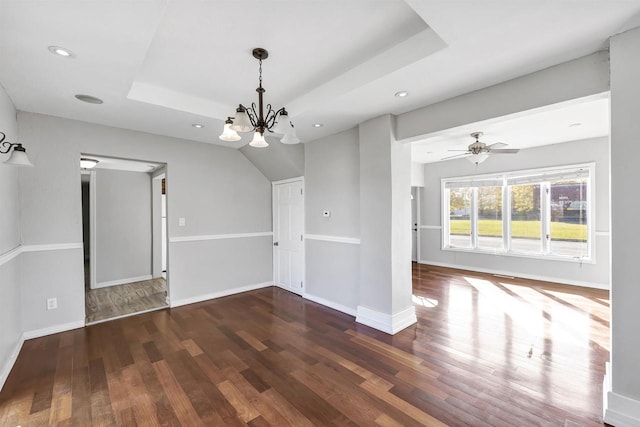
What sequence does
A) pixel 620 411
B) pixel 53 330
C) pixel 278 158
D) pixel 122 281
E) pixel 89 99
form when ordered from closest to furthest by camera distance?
pixel 620 411
pixel 89 99
pixel 53 330
pixel 278 158
pixel 122 281

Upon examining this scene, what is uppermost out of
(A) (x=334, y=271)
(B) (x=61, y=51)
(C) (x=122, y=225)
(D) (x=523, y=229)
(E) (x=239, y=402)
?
(B) (x=61, y=51)

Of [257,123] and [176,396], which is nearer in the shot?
[176,396]

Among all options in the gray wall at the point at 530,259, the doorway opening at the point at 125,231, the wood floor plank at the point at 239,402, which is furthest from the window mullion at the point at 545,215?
the doorway opening at the point at 125,231

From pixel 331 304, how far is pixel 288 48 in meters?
3.32

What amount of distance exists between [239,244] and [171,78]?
283 cm

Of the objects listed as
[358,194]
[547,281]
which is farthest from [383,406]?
[547,281]

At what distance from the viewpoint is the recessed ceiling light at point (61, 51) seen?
74.8 inches

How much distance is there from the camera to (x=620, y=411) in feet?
5.80

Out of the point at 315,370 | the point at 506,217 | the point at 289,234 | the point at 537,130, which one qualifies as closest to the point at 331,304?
the point at 289,234

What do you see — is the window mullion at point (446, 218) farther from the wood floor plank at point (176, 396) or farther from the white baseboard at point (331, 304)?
the wood floor plank at point (176, 396)

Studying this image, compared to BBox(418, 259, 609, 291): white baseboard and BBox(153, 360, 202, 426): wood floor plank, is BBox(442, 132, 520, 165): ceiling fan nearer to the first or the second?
BBox(418, 259, 609, 291): white baseboard

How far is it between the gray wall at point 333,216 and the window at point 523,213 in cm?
405

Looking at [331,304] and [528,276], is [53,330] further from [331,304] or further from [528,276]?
[528,276]

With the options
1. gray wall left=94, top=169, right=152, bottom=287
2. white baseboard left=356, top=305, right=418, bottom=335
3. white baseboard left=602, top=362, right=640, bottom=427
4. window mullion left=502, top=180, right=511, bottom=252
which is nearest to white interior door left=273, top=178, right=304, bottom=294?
white baseboard left=356, top=305, right=418, bottom=335
